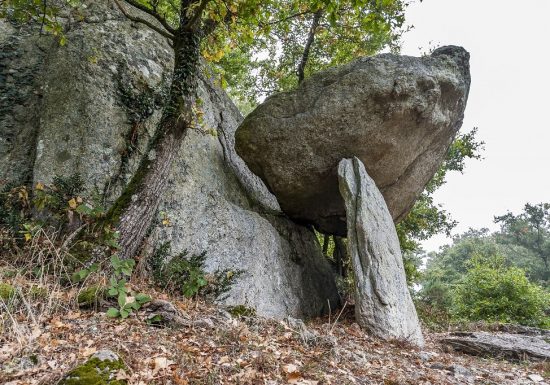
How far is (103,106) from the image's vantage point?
6.58 metres

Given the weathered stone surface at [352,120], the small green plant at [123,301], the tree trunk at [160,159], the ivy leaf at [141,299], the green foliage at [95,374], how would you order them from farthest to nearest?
the weathered stone surface at [352,120]
the tree trunk at [160,159]
the ivy leaf at [141,299]
the small green plant at [123,301]
the green foliage at [95,374]

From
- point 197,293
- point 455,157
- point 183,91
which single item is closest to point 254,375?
point 197,293

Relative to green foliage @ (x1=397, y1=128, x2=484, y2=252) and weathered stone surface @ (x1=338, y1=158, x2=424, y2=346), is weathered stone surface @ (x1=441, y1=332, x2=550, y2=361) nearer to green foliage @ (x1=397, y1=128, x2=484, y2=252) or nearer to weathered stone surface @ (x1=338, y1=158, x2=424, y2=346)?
weathered stone surface @ (x1=338, y1=158, x2=424, y2=346)

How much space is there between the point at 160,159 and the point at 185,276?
1.72 m

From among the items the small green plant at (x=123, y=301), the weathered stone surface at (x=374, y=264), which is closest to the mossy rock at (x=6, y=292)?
the small green plant at (x=123, y=301)

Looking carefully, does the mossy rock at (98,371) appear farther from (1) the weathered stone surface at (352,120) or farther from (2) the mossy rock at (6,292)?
(1) the weathered stone surface at (352,120)

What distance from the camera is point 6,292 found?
3.35 meters

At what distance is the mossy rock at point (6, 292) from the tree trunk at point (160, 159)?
1.29 m

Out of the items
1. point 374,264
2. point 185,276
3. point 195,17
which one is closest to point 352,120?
point 374,264

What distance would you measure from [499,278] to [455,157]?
3.99 metres

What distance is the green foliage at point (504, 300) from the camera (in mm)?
10992

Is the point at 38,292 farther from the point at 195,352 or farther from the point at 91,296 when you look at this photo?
the point at 195,352

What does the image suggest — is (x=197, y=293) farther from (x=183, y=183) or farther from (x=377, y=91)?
(x=377, y=91)

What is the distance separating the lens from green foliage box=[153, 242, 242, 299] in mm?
5141
